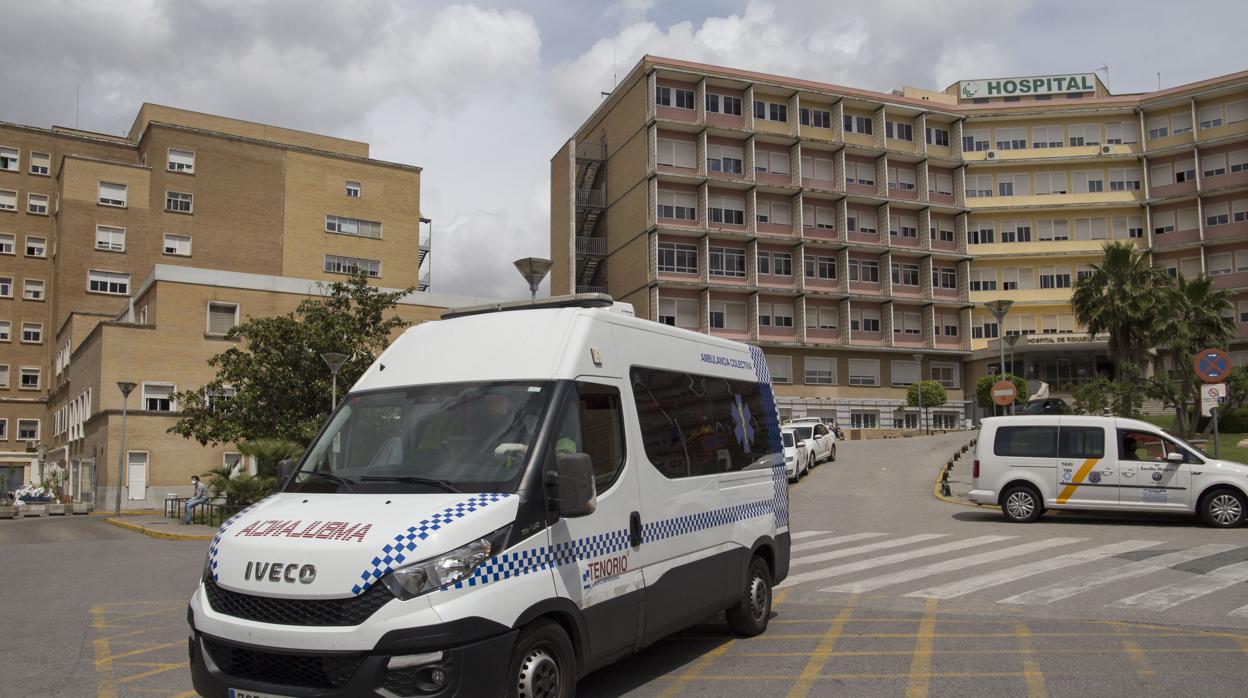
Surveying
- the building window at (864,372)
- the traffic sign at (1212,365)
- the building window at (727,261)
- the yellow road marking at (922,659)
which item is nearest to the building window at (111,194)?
the building window at (727,261)

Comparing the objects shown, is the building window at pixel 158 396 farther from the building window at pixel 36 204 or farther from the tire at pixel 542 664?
the tire at pixel 542 664

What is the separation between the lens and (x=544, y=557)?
5.20 meters

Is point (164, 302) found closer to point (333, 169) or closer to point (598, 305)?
point (333, 169)

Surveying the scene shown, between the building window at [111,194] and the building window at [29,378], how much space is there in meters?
15.8

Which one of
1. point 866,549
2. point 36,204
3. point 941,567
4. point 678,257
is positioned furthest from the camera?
point 36,204

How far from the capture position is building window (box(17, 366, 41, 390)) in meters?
59.6

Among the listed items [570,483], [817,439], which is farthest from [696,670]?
[817,439]

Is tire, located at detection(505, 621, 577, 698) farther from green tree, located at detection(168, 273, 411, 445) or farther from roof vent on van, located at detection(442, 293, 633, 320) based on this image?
green tree, located at detection(168, 273, 411, 445)

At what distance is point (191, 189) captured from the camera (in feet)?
172

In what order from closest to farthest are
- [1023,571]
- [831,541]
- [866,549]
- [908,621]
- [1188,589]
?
[908,621] → [1188,589] → [1023,571] → [866,549] → [831,541]

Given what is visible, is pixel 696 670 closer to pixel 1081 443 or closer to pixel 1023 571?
pixel 1023 571

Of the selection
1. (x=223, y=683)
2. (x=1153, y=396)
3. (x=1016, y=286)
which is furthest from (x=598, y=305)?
(x=1016, y=286)

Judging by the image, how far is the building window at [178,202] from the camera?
170 ft

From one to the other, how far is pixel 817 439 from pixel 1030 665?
24464mm
